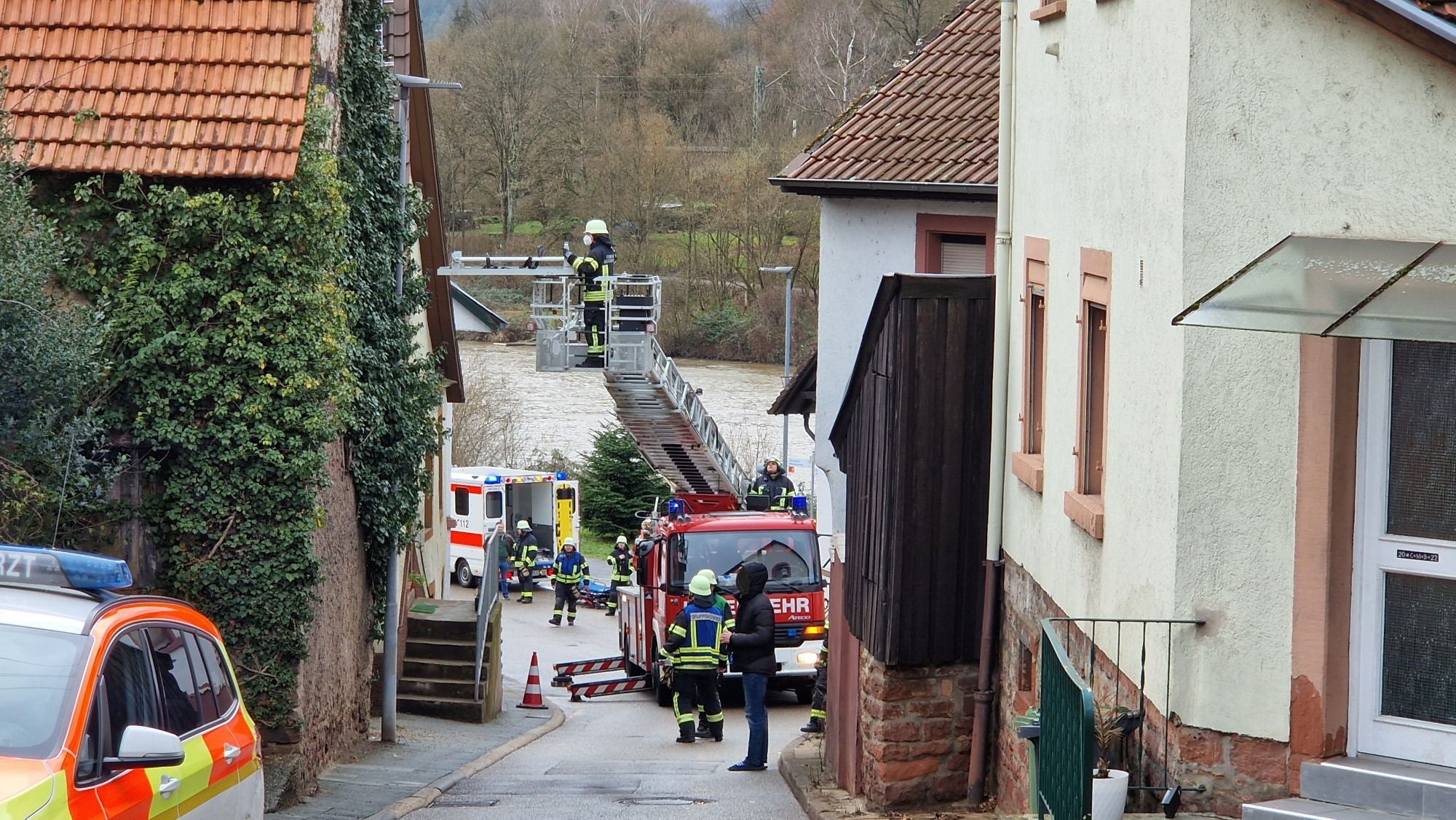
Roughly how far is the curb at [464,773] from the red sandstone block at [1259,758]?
7.35 meters

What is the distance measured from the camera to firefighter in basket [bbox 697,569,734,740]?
16.9 metres

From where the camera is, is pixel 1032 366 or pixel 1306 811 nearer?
pixel 1306 811

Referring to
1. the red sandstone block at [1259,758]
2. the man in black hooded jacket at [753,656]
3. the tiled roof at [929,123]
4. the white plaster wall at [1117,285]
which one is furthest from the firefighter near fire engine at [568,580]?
the red sandstone block at [1259,758]

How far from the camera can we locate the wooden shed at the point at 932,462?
11578 mm

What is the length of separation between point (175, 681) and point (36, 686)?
3.02 ft

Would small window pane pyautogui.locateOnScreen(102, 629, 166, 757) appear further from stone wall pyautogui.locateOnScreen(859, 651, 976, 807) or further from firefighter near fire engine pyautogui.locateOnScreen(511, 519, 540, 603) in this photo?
firefighter near fire engine pyautogui.locateOnScreen(511, 519, 540, 603)

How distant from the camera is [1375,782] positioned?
20.9 feet

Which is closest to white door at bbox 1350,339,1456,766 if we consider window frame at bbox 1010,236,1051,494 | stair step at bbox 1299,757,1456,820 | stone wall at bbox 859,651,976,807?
stair step at bbox 1299,757,1456,820

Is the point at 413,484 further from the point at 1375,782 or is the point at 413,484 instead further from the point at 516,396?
the point at 516,396

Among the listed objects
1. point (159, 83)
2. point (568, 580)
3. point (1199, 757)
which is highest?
point (159, 83)

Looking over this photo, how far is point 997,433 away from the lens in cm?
1133

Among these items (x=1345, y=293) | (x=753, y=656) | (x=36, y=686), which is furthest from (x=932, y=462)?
(x=36, y=686)

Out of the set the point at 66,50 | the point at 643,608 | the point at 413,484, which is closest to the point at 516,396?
the point at 643,608

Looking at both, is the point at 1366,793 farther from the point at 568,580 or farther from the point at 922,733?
the point at 568,580
